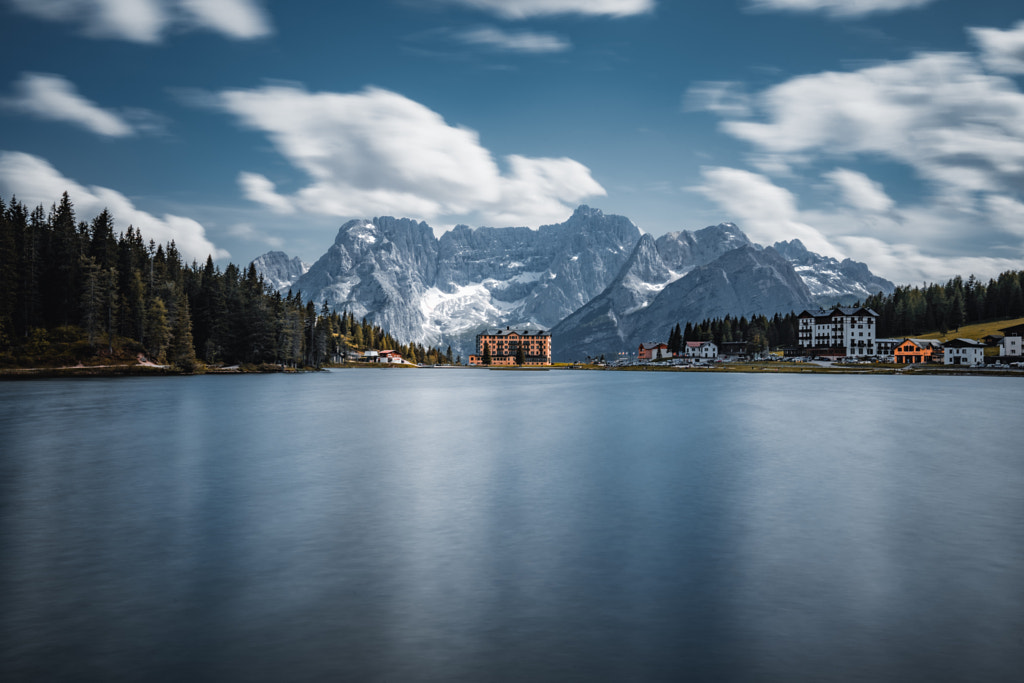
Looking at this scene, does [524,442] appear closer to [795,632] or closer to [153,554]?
[153,554]

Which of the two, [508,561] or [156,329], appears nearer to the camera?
[508,561]

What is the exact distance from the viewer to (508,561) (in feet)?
76.6

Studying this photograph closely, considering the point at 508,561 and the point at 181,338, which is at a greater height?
the point at 181,338

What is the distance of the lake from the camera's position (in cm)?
1489

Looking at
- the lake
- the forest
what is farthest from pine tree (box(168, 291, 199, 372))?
the lake

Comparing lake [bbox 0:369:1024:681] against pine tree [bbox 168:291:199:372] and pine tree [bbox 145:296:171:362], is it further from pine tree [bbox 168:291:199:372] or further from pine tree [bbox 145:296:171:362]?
pine tree [bbox 168:291:199:372]

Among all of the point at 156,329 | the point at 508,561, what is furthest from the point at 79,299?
the point at 508,561

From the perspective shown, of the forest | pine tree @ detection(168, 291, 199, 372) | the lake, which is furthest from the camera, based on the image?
pine tree @ detection(168, 291, 199, 372)

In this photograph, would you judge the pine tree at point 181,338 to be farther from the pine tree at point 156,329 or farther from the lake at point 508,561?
the lake at point 508,561

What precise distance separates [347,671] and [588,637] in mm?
5626

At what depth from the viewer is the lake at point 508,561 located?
14891mm

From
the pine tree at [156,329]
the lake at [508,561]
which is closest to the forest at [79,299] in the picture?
the pine tree at [156,329]

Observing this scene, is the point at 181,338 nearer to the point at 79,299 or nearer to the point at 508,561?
the point at 79,299

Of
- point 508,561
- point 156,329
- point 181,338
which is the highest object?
point 156,329
